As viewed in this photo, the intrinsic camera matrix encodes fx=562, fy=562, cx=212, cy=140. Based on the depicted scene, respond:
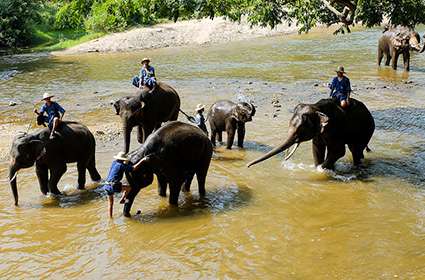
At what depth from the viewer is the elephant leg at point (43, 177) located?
955 cm

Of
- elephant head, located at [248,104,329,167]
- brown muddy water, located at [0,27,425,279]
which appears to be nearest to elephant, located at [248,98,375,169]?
elephant head, located at [248,104,329,167]

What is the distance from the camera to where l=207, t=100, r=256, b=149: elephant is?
39.3 ft

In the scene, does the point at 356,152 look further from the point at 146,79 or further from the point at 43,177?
the point at 43,177

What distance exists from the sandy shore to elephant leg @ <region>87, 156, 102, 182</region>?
24.5 metres

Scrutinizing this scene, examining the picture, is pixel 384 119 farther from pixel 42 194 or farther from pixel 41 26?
pixel 41 26

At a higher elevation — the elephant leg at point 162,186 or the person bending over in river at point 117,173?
the person bending over in river at point 117,173

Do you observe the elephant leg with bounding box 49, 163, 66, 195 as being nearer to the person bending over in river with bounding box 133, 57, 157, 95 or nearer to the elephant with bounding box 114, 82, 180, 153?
the elephant with bounding box 114, 82, 180, 153

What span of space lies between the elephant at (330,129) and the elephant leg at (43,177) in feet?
13.0

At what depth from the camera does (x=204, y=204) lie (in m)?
9.41

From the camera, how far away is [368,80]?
20.3 m

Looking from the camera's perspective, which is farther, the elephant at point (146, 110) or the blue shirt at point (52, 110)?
the elephant at point (146, 110)

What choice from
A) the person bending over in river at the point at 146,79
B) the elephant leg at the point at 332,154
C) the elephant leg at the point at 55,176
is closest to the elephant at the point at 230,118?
the person bending over in river at the point at 146,79

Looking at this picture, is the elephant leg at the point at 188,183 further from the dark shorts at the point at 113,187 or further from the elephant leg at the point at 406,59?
the elephant leg at the point at 406,59

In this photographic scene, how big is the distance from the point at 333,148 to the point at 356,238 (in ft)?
9.21
